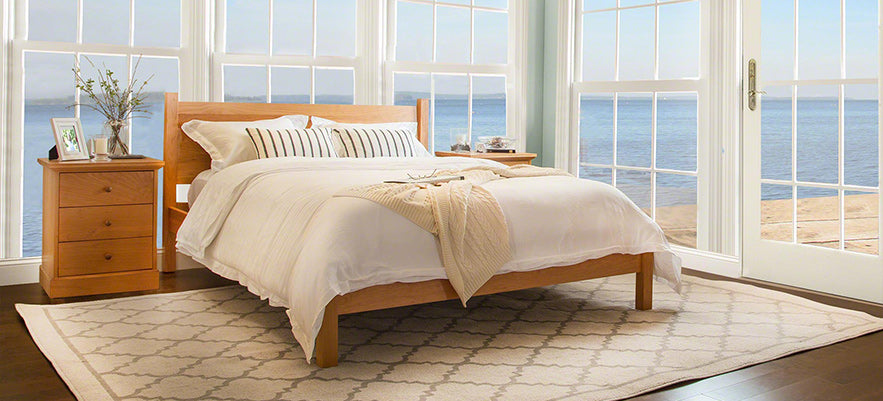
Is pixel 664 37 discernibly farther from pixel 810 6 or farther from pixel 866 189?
pixel 866 189

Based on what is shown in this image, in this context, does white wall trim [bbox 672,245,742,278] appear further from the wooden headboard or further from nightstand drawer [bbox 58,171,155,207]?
nightstand drawer [bbox 58,171,155,207]

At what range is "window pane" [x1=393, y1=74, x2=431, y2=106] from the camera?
5.50 metres

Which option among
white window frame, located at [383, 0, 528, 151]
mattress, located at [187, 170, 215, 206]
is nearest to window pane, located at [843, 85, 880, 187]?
white window frame, located at [383, 0, 528, 151]

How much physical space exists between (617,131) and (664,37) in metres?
0.71

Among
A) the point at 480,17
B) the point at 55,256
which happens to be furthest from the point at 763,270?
the point at 55,256

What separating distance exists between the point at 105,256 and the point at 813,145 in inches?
144

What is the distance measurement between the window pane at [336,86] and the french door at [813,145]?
2.47 meters

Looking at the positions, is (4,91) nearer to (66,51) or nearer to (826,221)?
(66,51)

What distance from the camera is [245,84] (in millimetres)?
5199

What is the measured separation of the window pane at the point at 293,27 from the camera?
512 cm

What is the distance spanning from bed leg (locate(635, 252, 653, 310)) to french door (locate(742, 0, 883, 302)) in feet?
3.68

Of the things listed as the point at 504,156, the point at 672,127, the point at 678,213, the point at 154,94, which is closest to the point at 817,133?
the point at 672,127

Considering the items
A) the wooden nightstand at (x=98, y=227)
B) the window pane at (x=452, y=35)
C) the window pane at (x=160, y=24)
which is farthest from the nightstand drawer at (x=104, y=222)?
the window pane at (x=452, y=35)

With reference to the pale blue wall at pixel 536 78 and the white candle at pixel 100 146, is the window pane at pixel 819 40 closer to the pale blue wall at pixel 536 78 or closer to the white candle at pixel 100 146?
the pale blue wall at pixel 536 78
